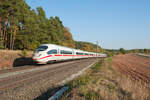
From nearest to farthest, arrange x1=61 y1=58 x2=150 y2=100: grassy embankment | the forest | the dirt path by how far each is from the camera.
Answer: x1=61 y1=58 x2=150 y2=100: grassy embankment → the dirt path → the forest

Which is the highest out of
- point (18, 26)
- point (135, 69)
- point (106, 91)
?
point (18, 26)

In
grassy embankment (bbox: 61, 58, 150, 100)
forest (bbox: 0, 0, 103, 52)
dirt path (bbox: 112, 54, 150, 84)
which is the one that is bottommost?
dirt path (bbox: 112, 54, 150, 84)

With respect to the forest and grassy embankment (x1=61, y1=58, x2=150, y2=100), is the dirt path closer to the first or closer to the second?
grassy embankment (x1=61, y1=58, x2=150, y2=100)

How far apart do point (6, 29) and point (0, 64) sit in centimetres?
1764

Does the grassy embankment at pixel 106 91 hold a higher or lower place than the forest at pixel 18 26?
lower

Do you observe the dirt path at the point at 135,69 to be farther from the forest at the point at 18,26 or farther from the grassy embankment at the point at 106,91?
the forest at the point at 18,26

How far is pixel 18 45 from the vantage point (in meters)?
30.9

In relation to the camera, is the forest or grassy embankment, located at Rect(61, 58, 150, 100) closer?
grassy embankment, located at Rect(61, 58, 150, 100)

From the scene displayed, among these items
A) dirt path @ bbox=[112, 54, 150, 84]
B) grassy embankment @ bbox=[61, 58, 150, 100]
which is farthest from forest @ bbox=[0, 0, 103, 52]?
grassy embankment @ bbox=[61, 58, 150, 100]

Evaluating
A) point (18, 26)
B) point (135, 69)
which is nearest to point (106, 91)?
point (135, 69)

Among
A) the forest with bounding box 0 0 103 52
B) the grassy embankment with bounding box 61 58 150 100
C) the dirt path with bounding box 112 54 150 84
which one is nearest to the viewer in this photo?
the grassy embankment with bounding box 61 58 150 100

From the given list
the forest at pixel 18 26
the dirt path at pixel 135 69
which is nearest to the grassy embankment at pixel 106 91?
the dirt path at pixel 135 69

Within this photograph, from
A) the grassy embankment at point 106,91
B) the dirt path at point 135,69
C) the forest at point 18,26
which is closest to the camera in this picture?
the grassy embankment at point 106,91

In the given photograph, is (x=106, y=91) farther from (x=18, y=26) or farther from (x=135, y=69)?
(x=18, y=26)
